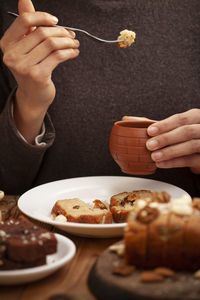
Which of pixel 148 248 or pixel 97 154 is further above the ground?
pixel 148 248

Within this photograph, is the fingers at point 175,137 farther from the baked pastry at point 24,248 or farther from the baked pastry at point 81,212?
the baked pastry at point 24,248

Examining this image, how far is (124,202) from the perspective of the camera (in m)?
1.38

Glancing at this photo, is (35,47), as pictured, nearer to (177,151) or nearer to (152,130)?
(152,130)

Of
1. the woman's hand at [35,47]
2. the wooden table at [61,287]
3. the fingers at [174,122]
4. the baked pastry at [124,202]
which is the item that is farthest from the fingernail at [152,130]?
the wooden table at [61,287]

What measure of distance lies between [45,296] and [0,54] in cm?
135

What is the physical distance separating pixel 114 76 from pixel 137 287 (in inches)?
48.8

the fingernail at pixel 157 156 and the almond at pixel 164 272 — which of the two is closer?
the almond at pixel 164 272

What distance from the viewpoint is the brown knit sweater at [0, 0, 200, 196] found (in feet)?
6.18

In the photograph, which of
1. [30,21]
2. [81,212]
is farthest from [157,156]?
[30,21]

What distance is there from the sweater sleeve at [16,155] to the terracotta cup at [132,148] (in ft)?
1.08

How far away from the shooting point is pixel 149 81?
1922 millimetres

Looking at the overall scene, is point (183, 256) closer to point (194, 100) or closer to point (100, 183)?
point (100, 183)

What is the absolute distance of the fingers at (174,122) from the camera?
1365 millimetres

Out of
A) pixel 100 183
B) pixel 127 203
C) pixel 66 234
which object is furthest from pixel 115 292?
pixel 100 183
